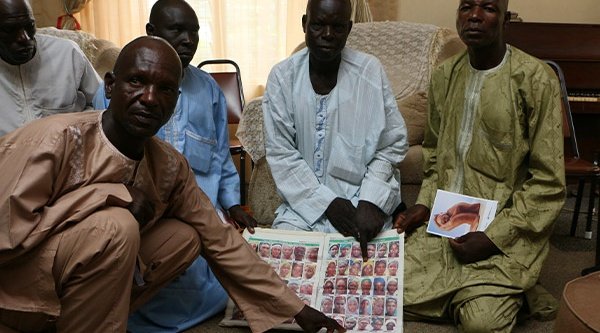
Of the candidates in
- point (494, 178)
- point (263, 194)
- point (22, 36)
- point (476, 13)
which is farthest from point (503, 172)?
point (22, 36)

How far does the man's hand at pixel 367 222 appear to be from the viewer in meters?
2.02

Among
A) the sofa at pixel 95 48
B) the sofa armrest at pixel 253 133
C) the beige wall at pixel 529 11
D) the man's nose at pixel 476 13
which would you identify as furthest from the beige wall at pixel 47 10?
the man's nose at pixel 476 13

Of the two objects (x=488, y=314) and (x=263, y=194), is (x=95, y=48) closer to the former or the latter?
(x=263, y=194)

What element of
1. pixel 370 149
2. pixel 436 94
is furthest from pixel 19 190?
pixel 436 94

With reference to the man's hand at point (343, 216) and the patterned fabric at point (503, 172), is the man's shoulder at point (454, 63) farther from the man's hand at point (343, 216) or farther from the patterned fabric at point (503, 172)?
the man's hand at point (343, 216)

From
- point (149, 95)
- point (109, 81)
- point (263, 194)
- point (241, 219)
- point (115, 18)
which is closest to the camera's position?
point (149, 95)

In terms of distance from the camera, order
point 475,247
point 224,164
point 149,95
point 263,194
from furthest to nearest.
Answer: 1. point 263,194
2. point 224,164
3. point 475,247
4. point 149,95

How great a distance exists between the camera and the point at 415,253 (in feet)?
6.93

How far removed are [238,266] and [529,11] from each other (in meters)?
3.34

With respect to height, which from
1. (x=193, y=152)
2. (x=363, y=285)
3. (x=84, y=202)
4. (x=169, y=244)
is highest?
(x=84, y=202)

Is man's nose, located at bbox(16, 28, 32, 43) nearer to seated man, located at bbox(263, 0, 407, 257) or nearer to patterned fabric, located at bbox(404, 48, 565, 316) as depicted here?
seated man, located at bbox(263, 0, 407, 257)

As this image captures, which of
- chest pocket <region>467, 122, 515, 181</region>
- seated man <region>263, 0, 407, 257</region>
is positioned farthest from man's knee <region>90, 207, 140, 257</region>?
chest pocket <region>467, 122, 515, 181</region>

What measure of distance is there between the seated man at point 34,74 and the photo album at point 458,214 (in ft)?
4.65

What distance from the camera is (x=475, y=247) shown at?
1942 millimetres
